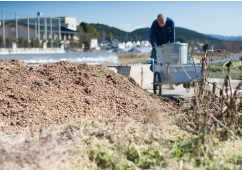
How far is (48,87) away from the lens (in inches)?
216

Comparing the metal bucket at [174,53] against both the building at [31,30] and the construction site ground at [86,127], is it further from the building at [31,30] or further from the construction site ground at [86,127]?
the building at [31,30]

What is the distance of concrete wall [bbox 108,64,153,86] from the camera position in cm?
972

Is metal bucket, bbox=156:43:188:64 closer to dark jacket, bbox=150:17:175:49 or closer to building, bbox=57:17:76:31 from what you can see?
dark jacket, bbox=150:17:175:49

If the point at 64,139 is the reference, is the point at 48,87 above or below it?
above

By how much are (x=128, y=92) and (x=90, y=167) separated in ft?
10.6

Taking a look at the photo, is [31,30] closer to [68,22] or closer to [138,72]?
[68,22]

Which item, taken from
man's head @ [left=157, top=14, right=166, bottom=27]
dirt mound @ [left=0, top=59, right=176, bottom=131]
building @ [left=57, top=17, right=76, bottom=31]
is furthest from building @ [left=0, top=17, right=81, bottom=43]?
dirt mound @ [left=0, top=59, right=176, bottom=131]

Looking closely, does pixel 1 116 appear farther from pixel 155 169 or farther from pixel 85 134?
pixel 155 169

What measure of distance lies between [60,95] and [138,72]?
540 centimetres

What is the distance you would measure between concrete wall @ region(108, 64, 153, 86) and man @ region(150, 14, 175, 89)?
56.6 inches

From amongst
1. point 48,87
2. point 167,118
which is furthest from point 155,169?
point 48,87

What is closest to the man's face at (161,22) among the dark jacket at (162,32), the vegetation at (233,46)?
the dark jacket at (162,32)

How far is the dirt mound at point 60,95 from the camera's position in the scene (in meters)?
4.64

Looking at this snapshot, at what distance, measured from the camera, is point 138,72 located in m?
10.3
